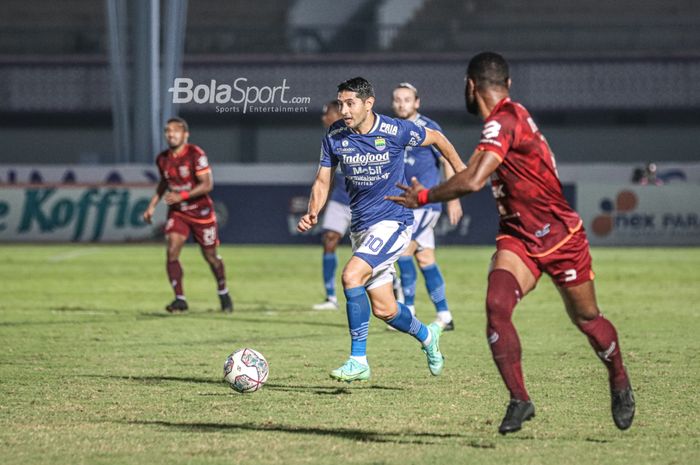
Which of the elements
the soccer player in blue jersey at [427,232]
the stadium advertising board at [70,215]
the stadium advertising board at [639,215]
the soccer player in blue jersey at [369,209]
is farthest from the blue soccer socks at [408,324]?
the stadium advertising board at [70,215]

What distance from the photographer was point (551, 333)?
11.6 m

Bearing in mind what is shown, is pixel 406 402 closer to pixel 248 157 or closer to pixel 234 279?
pixel 234 279

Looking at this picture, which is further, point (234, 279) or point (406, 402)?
point (234, 279)

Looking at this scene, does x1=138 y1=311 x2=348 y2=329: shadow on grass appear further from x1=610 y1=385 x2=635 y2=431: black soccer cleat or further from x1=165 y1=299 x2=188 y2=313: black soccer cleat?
x1=610 y1=385 x2=635 y2=431: black soccer cleat

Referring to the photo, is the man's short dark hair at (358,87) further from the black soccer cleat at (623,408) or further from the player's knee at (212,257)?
the player's knee at (212,257)

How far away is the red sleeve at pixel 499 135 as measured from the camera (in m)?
5.92

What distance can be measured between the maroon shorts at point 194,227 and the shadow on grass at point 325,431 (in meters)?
6.82

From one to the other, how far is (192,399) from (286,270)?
12808 mm

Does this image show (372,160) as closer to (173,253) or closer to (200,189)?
(200,189)

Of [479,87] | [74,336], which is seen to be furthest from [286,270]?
[479,87]

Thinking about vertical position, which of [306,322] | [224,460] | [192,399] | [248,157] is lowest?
[248,157]

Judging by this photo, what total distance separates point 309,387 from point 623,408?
102 inches

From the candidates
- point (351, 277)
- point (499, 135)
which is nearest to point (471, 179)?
point (499, 135)
